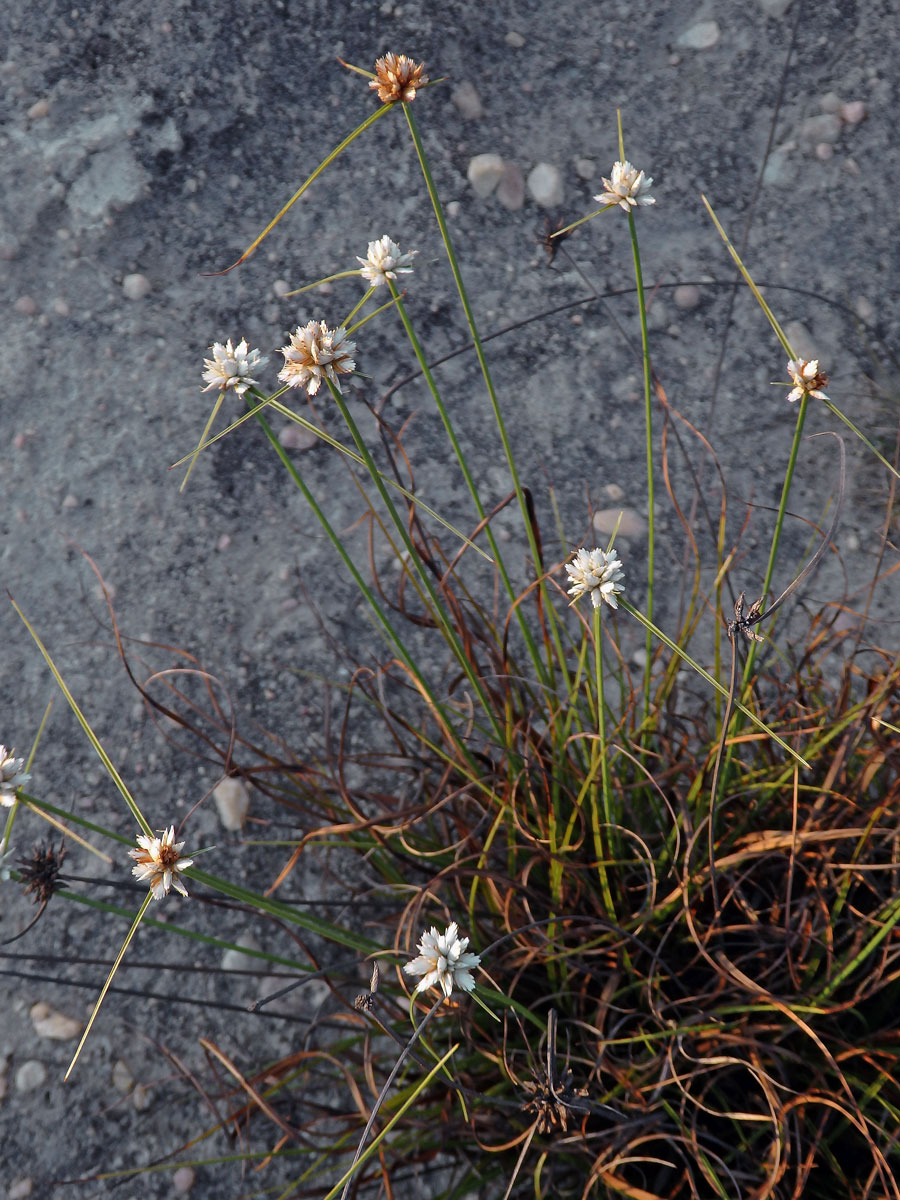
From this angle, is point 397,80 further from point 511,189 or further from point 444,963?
point 511,189

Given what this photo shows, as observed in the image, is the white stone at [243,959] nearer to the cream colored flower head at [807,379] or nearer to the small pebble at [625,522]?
the small pebble at [625,522]

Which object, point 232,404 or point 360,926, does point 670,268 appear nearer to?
point 232,404

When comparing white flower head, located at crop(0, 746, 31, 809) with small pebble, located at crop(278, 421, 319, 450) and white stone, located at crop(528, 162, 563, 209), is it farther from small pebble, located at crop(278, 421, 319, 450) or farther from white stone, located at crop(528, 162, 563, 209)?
white stone, located at crop(528, 162, 563, 209)

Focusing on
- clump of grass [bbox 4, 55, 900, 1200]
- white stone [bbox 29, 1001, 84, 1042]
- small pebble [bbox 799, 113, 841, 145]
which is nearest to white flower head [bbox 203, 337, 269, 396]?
clump of grass [bbox 4, 55, 900, 1200]

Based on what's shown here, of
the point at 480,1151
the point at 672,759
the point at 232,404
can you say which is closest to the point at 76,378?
the point at 232,404

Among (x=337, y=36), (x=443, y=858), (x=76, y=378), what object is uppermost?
(x=337, y=36)

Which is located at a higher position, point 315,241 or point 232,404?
point 315,241

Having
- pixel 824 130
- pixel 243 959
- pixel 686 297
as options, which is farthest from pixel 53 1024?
pixel 824 130
